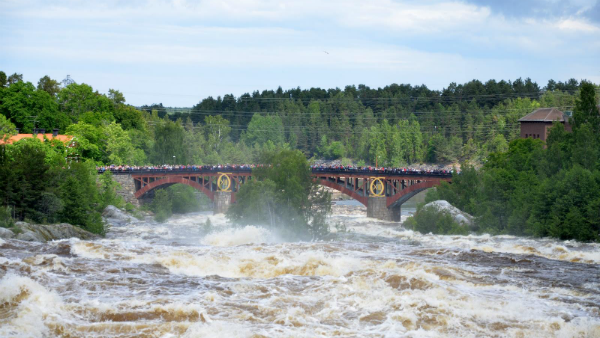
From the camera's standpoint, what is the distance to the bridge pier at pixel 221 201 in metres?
117

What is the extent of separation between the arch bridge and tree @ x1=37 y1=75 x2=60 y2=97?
67960 millimetres

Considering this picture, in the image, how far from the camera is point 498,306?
3697 centimetres

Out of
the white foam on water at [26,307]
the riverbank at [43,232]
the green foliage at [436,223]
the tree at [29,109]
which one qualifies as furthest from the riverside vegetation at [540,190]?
the tree at [29,109]

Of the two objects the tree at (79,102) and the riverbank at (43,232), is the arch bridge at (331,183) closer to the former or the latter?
the tree at (79,102)

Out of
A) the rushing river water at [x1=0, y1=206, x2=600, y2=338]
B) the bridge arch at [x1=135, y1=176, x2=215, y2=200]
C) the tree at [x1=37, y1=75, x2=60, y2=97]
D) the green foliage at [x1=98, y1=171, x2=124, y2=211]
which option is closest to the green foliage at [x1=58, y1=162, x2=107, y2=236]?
the rushing river water at [x1=0, y1=206, x2=600, y2=338]

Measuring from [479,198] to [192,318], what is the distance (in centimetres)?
6010

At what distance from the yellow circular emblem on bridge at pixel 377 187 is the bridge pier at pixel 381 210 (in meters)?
0.94

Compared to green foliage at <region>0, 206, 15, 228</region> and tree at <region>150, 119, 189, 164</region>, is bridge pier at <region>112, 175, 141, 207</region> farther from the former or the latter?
green foliage at <region>0, 206, 15, 228</region>

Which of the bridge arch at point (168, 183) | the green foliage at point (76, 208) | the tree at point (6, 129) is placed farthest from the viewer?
the tree at point (6, 129)

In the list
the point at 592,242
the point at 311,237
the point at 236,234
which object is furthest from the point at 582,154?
the point at 236,234

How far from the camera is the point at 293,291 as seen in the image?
A: 1587 inches

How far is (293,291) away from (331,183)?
254 feet

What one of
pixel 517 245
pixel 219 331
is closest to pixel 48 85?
pixel 517 245

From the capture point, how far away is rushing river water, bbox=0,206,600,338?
33156mm
